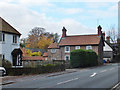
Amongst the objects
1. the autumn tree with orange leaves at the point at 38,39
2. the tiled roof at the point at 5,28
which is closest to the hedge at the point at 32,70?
the tiled roof at the point at 5,28

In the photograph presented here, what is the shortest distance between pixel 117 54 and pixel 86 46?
94.7 feet

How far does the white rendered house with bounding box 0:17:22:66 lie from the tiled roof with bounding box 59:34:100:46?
2921 centimetres

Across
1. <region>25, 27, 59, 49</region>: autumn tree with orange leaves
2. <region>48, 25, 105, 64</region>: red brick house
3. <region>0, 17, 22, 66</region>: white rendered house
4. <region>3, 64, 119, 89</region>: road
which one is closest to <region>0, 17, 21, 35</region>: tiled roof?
<region>0, 17, 22, 66</region>: white rendered house

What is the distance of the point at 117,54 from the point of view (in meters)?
84.9

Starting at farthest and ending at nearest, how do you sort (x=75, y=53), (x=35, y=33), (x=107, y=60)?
(x=35, y=33), (x=107, y=60), (x=75, y=53)

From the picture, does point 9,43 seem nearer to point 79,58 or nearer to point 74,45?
point 79,58

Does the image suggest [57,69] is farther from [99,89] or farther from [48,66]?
[99,89]

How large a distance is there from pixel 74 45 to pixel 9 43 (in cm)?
3119

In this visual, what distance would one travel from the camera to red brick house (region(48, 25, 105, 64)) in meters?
59.9

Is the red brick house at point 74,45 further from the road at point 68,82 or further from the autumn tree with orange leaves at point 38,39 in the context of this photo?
the road at point 68,82

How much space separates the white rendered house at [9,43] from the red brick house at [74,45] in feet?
94.0

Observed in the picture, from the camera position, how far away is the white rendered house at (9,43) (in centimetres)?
3062

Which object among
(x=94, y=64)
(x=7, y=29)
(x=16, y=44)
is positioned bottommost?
(x=94, y=64)

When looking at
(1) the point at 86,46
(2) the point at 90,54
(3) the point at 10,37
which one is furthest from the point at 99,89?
(1) the point at 86,46
